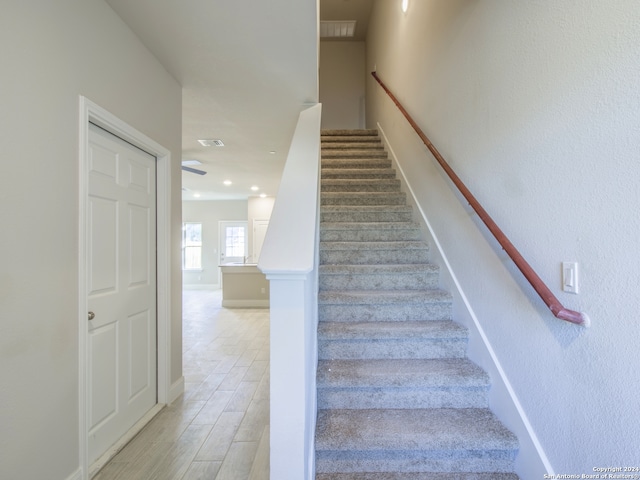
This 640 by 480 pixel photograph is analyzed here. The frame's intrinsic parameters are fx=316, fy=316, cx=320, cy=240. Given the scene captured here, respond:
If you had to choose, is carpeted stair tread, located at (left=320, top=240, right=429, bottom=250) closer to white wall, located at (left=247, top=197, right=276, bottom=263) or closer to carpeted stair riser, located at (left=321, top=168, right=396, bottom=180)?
carpeted stair riser, located at (left=321, top=168, right=396, bottom=180)

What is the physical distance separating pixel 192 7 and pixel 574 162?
2082 mm

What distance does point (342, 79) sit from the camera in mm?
6195

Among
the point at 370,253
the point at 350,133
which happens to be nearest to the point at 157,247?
the point at 370,253

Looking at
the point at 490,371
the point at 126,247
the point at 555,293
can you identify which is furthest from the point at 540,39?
the point at 126,247

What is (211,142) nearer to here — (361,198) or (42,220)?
(361,198)

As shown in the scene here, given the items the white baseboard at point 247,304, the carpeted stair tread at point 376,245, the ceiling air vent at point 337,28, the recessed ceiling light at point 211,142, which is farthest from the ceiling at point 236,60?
the white baseboard at point 247,304

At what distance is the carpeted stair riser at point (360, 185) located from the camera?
3.42 meters

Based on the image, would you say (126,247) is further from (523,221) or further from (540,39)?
(540,39)

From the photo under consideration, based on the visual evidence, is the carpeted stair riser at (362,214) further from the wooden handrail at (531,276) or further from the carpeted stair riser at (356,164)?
the wooden handrail at (531,276)

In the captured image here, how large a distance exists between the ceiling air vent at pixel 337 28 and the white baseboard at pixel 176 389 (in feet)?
19.3

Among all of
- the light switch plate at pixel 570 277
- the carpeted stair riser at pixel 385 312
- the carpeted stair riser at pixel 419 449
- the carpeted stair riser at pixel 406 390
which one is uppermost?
the light switch plate at pixel 570 277

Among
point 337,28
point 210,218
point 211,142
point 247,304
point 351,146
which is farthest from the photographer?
point 210,218

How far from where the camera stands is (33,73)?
1.34 meters

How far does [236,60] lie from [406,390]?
2509mm
